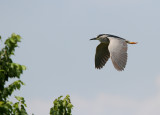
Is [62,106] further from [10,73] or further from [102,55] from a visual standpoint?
[102,55]

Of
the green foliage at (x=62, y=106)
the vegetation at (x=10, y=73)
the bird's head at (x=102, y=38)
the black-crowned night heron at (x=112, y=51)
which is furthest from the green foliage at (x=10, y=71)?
the bird's head at (x=102, y=38)

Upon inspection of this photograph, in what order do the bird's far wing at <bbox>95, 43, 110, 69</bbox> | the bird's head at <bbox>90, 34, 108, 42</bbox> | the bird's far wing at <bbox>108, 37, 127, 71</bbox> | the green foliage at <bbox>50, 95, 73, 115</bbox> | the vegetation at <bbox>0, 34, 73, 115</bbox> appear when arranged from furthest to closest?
the bird's far wing at <bbox>95, 43, 110, 69</bbox> → the bird's head at <bbox>90, 34, 108, 42</bbox> → the bird's far wing at <bbox>108, 37, 127, 71</bbox> → the green foliage at <bbox>50, 95, 73, 115</bbox> → the vegetation at <bbox>0, 34, 73, 115</bbox>

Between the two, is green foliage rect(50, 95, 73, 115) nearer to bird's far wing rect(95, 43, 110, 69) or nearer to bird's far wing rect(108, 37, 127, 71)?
bird's far wing rect(108, 37, 127, 71)

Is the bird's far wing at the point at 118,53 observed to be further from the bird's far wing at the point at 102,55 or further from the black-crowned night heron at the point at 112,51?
the bird's far wing at the point at 102,55

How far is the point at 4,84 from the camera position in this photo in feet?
18.9

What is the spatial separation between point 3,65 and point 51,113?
7.29 ft

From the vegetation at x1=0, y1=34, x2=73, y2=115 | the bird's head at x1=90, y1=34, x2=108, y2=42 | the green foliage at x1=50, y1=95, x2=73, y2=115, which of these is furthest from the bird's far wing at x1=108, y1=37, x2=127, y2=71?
the vegetation at x1=0, y1=34, x2=73, y2=115

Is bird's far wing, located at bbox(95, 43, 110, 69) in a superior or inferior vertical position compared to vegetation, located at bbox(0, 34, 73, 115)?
superior

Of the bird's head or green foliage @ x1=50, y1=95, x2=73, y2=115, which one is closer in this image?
green foliage @ x1=50, y1=95, x2=73, y2=115

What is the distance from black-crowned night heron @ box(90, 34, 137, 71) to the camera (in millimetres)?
10806

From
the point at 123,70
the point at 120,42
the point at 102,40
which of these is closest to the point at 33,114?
the point at 123,70

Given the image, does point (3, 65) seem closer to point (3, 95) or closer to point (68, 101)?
point (3, 95)

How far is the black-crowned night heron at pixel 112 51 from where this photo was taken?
10806mm

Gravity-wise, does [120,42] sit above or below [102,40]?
below
